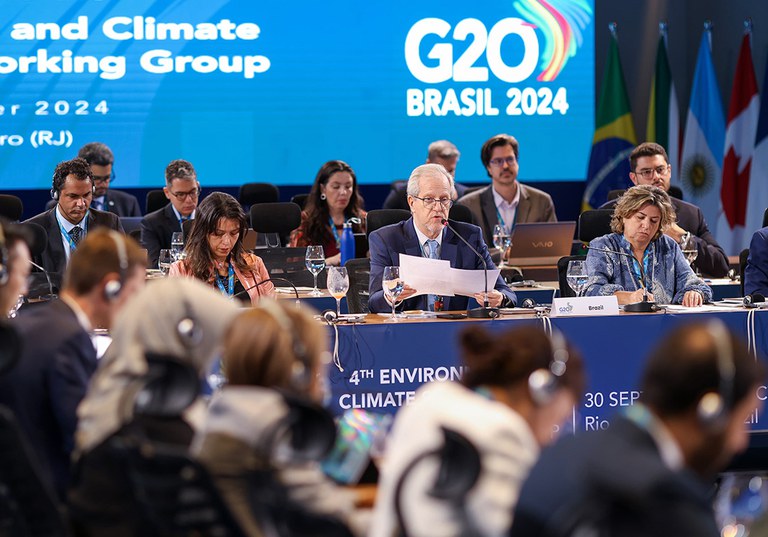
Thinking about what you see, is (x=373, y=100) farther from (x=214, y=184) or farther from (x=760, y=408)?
(x=760, y=408)

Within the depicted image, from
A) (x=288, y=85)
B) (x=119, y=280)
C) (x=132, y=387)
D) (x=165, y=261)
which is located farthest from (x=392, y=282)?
(x=288, y=85)

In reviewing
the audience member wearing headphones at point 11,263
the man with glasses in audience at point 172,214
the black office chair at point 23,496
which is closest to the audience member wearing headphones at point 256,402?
the black office chair at point 23,496

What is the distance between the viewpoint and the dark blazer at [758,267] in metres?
5.73

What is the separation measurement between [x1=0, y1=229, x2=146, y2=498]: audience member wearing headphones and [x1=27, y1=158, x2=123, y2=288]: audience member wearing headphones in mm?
3376

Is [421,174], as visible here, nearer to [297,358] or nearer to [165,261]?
[165,261]

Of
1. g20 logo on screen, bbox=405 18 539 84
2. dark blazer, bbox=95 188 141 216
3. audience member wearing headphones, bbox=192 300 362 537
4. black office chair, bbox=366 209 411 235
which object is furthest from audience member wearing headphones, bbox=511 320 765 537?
g20 logo on screen, bbox=405 18 539 84

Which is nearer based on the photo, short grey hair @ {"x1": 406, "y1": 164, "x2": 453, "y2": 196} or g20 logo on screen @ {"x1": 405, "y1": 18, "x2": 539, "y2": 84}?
short grey hair @ {"x1": 406, "y1": 164, "x2": 453, "y2": 196}

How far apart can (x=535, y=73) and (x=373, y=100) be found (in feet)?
4.60

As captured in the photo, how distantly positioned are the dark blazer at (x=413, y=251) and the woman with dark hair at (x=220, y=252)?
1.85 ft

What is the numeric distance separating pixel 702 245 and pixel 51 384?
4.84 metres

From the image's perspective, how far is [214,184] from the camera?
9.96 metres

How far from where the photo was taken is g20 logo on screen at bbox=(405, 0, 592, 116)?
32.4 ft

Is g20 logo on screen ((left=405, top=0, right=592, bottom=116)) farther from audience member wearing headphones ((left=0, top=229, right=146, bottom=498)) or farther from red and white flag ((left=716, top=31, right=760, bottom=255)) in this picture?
audience member wearing headphones ((left=0, top=229, right=146, bottom=498))

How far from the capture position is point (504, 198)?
8.09 meters
